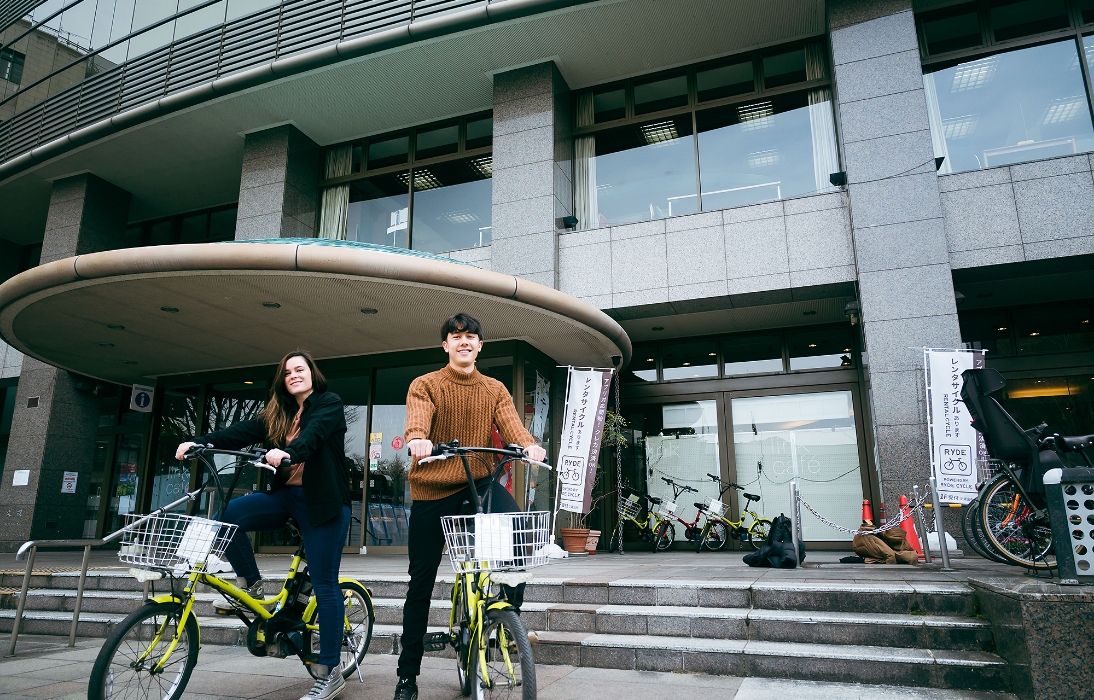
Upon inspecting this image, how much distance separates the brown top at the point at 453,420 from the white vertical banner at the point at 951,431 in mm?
5649

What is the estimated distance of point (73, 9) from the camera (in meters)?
14.7

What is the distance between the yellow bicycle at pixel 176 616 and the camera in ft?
9.54

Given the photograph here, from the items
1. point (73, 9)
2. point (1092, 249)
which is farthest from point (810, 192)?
point (73, 9)

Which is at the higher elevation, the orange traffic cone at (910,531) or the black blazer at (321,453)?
the black blazer at (321,453)

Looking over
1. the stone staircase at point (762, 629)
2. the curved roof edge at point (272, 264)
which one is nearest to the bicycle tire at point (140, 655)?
the stone staircase at point (762, 629)

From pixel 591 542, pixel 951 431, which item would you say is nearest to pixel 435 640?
pixel 951 431

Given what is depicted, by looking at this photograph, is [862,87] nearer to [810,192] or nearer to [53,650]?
[810,192]

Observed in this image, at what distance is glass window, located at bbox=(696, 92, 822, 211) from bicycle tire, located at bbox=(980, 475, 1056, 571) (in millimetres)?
5927

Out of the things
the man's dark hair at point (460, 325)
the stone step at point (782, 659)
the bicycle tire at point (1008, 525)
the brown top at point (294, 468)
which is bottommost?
the stone step at point (782, 659)

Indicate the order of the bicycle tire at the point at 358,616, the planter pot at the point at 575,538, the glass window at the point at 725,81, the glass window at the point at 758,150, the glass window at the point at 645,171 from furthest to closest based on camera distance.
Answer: the glass window at the point at 725,81
the glass window at the point at 645,171
the glass window at the point at 758,150
the planter pot at the point at 575,538
the bicycle tire at the point at 358,616

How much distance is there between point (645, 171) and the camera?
440 inches

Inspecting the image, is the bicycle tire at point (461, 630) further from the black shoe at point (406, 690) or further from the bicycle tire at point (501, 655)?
the black shoe at point (406, 690)

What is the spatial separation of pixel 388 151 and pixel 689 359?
268 inches

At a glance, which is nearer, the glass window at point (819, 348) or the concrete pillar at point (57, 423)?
the glass window at point (819, 348)
